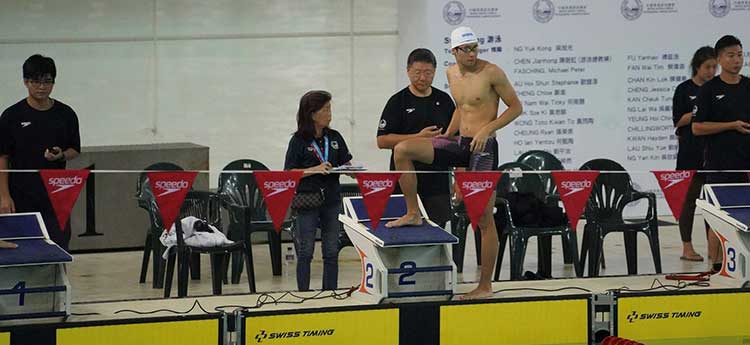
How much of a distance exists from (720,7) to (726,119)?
16.0 ft

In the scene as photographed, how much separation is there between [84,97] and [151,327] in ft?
21.1

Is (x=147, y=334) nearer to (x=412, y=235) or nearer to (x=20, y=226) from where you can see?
(x=20, y=226)

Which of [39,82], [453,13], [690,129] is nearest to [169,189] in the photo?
[39,82]

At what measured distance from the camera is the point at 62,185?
774 centimetres

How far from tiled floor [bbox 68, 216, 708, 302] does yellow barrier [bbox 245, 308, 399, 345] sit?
2.38 m

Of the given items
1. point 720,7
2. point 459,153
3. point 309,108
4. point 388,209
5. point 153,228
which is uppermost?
point 720,7

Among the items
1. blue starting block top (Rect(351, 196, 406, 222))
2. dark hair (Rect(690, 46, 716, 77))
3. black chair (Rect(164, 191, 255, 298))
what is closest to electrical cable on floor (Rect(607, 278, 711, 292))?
blue starting block top (Rect(351, 196, 406, 222))

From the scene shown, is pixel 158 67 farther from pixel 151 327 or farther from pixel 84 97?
pixel 151 327

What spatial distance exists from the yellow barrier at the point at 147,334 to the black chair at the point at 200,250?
164 centimetres

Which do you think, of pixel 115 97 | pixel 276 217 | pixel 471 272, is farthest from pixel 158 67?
pixel 276 217

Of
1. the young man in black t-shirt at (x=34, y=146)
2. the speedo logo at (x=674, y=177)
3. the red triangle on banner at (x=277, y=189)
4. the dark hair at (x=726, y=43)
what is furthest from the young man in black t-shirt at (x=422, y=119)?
the young man in black t-shirt at (x=34, y=146)

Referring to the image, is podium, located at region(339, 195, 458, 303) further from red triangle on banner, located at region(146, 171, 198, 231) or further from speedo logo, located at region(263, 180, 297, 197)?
red triangle on banner, located at region(146, 171, 198, 231)

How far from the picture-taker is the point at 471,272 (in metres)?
10.9

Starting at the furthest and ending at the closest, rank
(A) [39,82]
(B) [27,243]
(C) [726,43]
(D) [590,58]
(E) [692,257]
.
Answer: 1. (D) [590,58]
2. (E) [692,257]
3. (C) [726,43]
4. (A) [39,82]
5. (B) [27,243]
